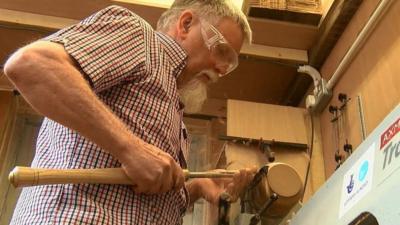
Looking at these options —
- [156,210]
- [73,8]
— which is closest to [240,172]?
[156,210]

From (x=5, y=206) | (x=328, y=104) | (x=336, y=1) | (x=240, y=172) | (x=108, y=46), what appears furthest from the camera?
(x=5, y=206)

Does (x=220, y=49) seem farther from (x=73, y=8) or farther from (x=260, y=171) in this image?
(x=73, y=8)

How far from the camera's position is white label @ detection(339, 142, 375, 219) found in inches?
32.9

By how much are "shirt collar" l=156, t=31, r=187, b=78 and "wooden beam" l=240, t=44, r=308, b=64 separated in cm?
89

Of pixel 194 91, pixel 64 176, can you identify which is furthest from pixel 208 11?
pixel 64 176

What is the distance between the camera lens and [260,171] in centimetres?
150

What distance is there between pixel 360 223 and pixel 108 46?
58 cm

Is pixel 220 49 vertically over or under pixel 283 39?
under

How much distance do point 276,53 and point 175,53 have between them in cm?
96

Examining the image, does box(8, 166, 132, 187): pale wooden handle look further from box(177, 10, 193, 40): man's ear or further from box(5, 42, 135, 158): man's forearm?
box(177, 10, 193, 40): man's ear

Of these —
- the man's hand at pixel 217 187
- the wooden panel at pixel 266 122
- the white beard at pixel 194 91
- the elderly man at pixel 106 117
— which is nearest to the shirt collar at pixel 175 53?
the elderly man at pixel 106 117

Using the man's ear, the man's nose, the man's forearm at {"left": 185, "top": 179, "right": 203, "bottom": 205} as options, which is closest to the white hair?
the man's ear

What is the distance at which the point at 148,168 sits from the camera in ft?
3.13

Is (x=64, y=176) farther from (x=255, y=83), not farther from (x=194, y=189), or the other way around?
(x=255, y=83)
